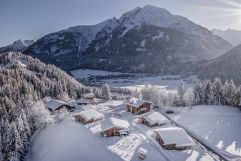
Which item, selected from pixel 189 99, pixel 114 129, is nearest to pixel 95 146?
pixel 114 129

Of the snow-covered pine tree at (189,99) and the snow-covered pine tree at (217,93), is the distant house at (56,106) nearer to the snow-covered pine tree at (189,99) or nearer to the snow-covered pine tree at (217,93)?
the snow-covered pine tree at (189,99)

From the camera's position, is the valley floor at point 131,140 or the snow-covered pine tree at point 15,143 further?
the snow-covered pine tree at point 15,143

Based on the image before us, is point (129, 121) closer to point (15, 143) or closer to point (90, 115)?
point (90, 115)

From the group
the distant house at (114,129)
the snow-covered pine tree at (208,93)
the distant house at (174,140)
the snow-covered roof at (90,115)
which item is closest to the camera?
the distant house at (174,140)

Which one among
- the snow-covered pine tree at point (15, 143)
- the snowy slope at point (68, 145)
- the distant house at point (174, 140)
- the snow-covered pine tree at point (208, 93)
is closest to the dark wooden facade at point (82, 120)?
the snowy slope at point (68, 145)

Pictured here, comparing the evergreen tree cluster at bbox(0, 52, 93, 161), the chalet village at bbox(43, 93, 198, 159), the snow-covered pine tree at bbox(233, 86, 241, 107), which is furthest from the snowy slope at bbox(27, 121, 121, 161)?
the snow-covered pine tree at bbox(233, 86, 241, 107)

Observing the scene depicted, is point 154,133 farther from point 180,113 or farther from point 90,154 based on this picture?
point 180,113

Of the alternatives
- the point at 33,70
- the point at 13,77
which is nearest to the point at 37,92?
the point at 13,77
